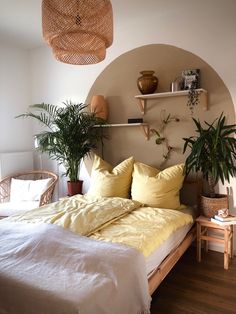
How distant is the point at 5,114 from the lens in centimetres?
389

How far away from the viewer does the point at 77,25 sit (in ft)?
5.54

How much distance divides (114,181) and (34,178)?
177 cm

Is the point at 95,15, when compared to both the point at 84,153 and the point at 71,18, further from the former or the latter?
the point at 84,153

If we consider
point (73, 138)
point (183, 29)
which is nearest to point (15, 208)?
point (73, 138)

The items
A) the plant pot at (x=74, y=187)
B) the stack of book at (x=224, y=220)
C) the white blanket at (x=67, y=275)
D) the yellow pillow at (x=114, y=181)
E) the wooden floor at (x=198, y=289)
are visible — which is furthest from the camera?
the plant pot at (x=74, y=187)

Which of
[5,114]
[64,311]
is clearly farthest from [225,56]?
[5,114]

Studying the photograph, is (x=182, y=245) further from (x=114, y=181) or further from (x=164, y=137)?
(x=164, y=137)

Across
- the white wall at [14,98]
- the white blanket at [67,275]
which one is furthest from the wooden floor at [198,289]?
the white wall at [14,98]

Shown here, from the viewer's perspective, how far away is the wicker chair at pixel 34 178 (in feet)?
11.1

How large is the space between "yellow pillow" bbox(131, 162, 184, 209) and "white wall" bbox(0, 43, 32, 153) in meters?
2.22

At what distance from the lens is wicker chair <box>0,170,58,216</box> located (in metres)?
3.39

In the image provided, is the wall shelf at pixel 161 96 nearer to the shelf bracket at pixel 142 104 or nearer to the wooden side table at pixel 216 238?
the shelf bracket at pixel 142 104

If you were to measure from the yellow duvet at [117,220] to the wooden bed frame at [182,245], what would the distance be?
188mm

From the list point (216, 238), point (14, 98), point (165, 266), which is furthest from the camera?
point (14, 98)
